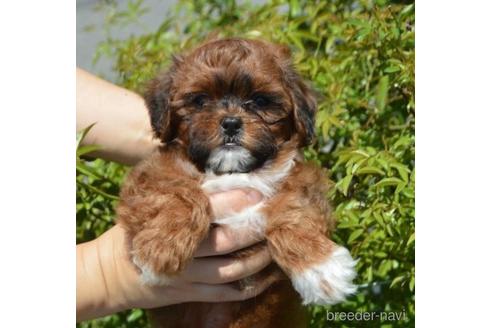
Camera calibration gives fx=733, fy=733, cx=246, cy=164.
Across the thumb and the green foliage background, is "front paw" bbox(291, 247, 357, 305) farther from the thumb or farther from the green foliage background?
the green foliage background

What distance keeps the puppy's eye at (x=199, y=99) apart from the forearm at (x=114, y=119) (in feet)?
2.74

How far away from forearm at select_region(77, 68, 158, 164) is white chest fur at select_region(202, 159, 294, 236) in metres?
0.90

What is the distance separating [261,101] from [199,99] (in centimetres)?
22

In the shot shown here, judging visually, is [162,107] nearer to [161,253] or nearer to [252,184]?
[252,184]

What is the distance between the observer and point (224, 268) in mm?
2582

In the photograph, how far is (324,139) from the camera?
3334 mm

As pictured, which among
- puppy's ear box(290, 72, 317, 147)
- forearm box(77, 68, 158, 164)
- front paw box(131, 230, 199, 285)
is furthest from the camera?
forearm box(77, 68, 158, 164)

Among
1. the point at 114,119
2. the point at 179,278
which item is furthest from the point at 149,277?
the point at 114,119

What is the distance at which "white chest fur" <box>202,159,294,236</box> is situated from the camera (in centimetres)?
254

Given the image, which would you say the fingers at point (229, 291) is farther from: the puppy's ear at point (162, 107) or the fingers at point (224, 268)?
the puppy's ear at point (162, 107)

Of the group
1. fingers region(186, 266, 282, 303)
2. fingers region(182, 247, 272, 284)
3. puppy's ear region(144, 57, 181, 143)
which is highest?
puppy's ear region(144, 57, 181, 143)

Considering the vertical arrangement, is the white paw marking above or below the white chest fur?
below

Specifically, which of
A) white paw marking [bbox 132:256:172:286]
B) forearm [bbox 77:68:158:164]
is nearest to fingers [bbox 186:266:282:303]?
white paw marking [bbox 132:256:172:286]
